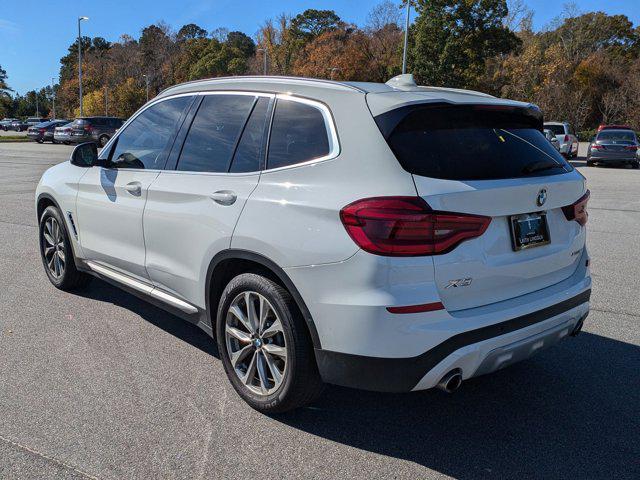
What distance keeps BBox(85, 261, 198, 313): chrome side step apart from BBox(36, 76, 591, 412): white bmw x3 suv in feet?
0.07

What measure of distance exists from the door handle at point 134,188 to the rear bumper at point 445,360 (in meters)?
1.95

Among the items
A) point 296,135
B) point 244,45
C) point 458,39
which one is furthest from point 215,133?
point 244,45

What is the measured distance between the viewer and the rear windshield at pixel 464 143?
109 inches

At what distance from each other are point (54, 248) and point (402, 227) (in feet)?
13.4

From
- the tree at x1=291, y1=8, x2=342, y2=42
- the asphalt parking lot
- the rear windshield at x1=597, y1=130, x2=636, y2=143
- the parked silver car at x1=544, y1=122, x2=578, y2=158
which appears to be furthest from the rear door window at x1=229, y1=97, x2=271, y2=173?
the tree at x1=291, y1=8, x2=342, y2=42

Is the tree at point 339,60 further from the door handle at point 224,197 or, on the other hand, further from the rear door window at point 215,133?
the door handle at point 224,197

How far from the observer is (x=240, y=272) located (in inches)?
131

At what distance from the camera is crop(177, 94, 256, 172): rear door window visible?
352 centimetres

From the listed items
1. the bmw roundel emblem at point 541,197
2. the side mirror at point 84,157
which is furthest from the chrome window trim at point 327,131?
the side mirror at point 84,157

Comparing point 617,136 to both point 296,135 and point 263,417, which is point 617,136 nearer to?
point 296,135

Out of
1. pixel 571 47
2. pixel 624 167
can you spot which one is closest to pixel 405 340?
pixel 624 167

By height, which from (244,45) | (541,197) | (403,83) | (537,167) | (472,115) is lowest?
(541,197)

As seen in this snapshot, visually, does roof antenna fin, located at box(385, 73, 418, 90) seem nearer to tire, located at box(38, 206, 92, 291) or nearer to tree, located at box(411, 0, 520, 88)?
tire, located at box(38, 206, 92, 291)

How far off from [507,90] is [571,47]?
18.9 metres
